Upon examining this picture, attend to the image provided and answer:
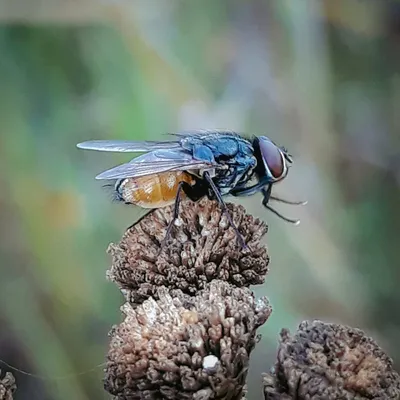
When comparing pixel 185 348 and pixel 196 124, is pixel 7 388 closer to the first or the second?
pixel 185 348

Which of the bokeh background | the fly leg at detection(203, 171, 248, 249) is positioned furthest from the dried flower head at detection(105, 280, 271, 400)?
the bokeh background

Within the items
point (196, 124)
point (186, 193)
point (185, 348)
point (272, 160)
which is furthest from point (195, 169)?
point (196, 124)

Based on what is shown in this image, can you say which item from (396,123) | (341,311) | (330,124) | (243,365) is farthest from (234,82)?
(243,365)

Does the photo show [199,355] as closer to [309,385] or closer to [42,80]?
[309,385]

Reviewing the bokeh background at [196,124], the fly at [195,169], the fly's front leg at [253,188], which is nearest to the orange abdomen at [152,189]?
the fly at [195,169]

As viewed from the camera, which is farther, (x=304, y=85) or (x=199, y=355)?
(x=304, y=85)

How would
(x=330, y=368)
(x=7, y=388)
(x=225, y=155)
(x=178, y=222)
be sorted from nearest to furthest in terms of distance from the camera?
(x=330, y=368), (x=7, y=388), (x=178, y=222), (x=225, y=155)

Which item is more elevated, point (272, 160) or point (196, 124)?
point (196, 124)
